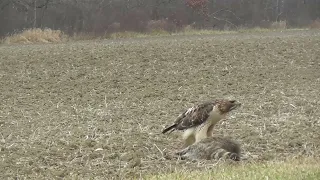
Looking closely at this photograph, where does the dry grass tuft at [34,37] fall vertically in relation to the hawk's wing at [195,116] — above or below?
below

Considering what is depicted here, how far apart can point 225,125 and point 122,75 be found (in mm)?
6759

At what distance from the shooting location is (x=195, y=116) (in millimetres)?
7219

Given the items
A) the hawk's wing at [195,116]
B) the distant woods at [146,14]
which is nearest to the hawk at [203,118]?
the hawk's wing at [195,116]

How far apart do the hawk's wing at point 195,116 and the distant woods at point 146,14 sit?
25.0 meters

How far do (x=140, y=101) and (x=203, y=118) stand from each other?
4662 mm

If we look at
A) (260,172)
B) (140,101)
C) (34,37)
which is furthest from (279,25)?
(260,172)

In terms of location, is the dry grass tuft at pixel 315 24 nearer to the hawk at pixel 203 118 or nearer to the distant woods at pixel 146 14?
the distant woods at pixel 146 14

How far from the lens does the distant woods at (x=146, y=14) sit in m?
33.2

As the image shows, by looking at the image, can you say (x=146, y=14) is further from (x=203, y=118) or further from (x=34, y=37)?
(x=203, y=118)

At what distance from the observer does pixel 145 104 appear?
444 inches

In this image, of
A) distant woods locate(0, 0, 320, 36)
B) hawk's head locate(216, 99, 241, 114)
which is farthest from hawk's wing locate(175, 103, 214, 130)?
distant woods locate(0, 0, 320, 36)

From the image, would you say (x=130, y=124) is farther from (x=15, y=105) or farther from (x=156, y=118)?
(x=15, y=105)

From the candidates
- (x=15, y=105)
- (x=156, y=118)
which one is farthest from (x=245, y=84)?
(x=15, y=105)

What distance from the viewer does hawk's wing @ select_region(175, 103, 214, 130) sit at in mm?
7137
